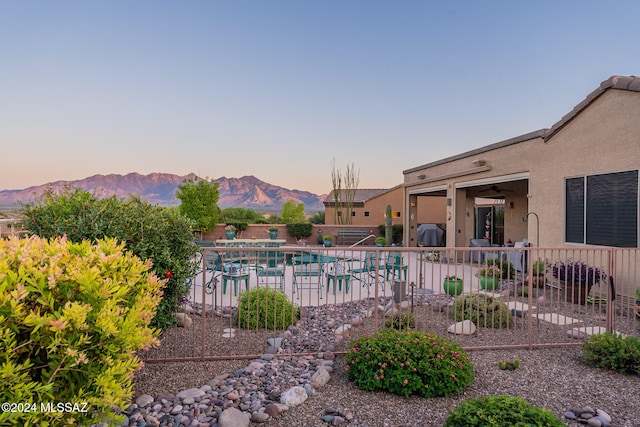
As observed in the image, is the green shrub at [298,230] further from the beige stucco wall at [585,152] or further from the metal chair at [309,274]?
the beige stucco wall at [585,152]

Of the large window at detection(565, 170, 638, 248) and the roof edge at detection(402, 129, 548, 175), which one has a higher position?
the roof edge at detection(402, 129, 548, 175)

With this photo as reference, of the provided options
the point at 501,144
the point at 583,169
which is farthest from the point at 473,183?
the point at 583,169

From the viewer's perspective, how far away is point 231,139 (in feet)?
74.0

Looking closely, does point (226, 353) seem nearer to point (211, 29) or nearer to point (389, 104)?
point (211, 29)

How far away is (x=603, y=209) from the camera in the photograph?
7707 mm

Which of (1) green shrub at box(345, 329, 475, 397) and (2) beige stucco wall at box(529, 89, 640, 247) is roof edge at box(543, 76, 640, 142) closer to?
(2) beige stucco wall at box(529, 89, 640, 247)

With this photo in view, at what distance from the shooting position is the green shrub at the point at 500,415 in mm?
2467

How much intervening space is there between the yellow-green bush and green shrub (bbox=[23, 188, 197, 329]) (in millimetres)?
1359

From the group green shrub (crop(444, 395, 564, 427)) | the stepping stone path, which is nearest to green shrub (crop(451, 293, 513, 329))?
the stepping stone path

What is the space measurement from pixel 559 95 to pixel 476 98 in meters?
2.86

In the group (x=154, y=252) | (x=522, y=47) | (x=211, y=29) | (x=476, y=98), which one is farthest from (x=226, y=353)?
(x=476, y=98)

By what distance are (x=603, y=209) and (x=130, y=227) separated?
28.4 feet

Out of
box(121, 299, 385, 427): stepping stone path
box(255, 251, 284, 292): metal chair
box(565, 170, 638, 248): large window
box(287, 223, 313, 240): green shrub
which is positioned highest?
box(565, 170, 638, 248): large window

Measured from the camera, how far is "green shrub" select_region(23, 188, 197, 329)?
3.60 m
